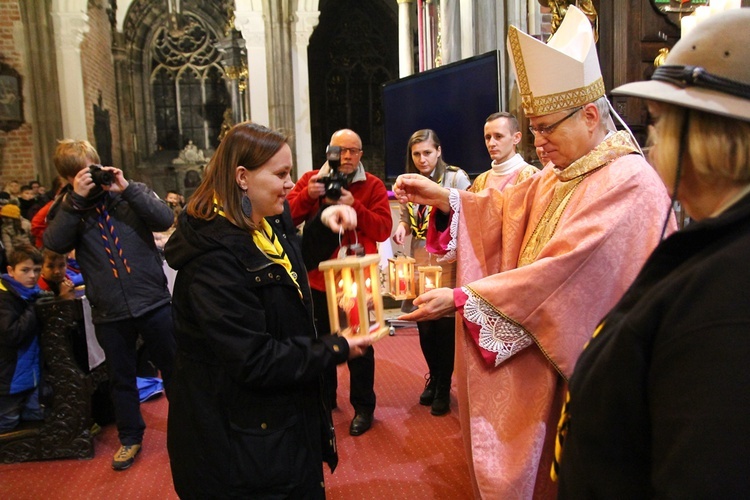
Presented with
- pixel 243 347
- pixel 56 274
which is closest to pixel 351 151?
pixel 56 274

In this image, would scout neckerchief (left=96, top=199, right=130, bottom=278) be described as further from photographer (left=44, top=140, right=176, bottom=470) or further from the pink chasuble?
the pink chasuble

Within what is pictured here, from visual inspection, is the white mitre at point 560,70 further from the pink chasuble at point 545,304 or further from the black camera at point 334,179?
the black camera at point 334,179

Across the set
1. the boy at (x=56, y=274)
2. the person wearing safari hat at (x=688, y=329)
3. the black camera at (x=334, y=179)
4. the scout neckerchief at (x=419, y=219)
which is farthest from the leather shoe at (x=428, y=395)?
the person wearing safari hat at (x=688, y=329)

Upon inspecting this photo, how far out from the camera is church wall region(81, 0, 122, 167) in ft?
40.6

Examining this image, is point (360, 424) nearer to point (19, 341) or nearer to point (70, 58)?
point (19, 341)

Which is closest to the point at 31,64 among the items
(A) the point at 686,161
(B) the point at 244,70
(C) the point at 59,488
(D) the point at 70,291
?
(B) the point at 244,70

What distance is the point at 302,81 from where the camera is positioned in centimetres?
1177

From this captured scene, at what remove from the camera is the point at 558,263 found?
1.87m

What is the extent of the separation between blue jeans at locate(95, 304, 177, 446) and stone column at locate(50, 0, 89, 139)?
366 inches

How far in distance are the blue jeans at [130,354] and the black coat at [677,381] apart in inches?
110

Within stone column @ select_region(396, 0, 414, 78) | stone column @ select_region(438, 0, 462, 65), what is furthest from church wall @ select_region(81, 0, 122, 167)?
stone column @ select_region(438, 0, 462, 65)

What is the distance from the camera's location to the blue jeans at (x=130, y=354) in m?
3.26

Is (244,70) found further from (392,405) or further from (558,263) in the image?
(558,263)

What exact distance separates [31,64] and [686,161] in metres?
12.4
